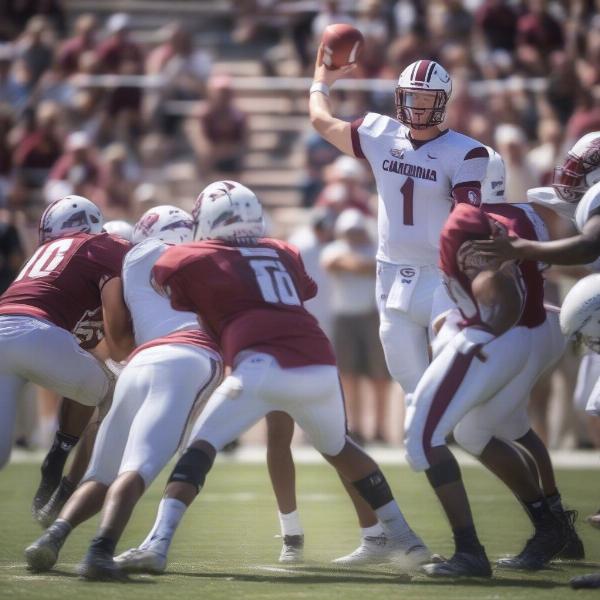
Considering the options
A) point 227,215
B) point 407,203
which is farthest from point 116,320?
point 407,203

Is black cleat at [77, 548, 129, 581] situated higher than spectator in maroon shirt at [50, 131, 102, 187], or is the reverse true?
spectator in maroon shirt at [50, 131, 102, 187]

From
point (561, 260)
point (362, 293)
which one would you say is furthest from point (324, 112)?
point (362, 293)

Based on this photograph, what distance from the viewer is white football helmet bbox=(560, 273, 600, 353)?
21.0ft

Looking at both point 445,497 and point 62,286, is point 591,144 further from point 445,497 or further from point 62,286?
point 62,286

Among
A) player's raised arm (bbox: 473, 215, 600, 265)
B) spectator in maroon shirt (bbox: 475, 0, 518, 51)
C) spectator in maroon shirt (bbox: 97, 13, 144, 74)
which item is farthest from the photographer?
spectator in maroon shirt (bbox: 97, 13, 144, 74)

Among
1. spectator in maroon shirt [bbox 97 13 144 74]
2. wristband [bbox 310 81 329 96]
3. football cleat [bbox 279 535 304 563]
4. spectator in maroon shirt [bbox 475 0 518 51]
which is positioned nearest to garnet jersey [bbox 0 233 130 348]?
wristband [bbox 310 81 329 96]

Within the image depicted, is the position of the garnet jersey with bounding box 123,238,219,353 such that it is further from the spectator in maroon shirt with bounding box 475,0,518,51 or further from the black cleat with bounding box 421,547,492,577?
the spectator in maroon shirt with bounding box 475,0,518,51

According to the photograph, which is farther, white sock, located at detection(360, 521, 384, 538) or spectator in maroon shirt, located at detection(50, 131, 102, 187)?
spectator in maroon shirt, located at detection(50, 131, 102, 187)

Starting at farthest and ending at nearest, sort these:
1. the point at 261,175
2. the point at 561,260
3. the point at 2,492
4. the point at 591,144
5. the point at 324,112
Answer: the point at 261,175 < the point at 2,492 < the point at 324,112 < the point at 591,144 < the point at 561,260

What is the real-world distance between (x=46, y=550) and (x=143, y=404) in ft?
2.28

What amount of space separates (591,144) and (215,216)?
1725 mm

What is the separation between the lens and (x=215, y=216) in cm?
650

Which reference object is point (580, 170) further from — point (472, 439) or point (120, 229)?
point (120, 229)

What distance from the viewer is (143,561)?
610 centimetres
